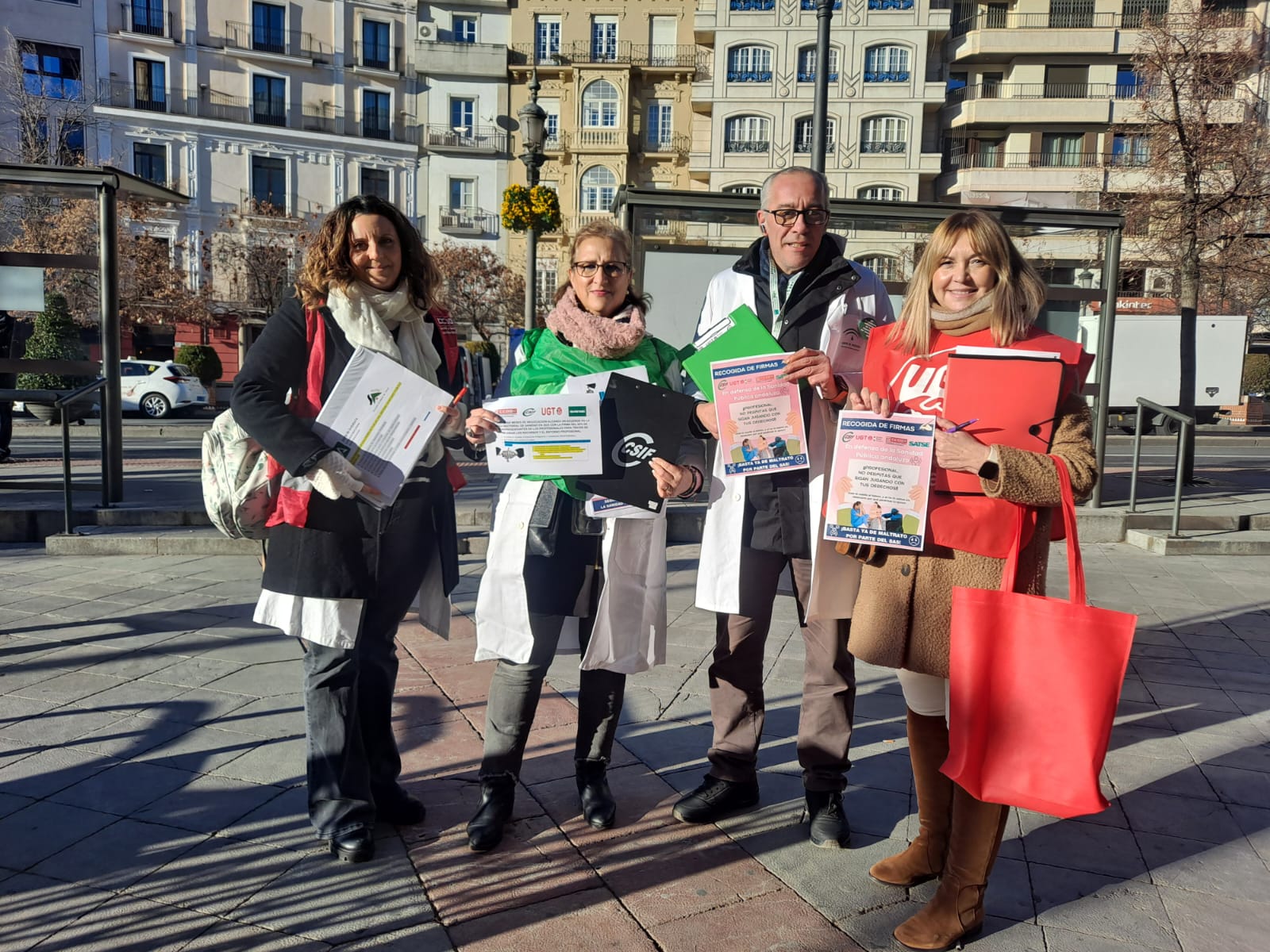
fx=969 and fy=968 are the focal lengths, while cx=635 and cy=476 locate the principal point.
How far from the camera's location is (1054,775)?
236 centimetres

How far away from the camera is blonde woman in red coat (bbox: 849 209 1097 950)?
2.49 meters

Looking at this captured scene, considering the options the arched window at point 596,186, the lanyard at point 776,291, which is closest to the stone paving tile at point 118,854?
the lanyard at point 776,291

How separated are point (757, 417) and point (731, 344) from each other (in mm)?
240

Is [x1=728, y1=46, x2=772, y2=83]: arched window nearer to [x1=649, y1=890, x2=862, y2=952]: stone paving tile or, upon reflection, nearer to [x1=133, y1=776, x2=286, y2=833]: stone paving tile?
[x1=133, y1=776, x2=286, y2=833]: stone paving tile

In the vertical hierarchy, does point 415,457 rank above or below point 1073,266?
below

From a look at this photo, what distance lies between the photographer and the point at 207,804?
3340mm

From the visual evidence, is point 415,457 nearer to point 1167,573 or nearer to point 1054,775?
point 1054,775

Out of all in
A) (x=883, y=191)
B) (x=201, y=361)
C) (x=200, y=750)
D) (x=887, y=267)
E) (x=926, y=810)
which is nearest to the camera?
(x=926, y=810)

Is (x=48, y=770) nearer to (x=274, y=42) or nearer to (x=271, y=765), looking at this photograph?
(x=271, y=765)

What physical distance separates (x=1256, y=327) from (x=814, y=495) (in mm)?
36965

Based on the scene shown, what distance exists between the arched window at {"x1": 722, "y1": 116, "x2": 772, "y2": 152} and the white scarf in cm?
4059

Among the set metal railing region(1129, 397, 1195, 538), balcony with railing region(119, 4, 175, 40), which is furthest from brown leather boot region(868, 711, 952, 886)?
balcony with railing region(119, 4, 175, 40)

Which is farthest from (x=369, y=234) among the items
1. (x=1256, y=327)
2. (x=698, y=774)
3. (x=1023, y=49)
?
(x=1023, y=49)

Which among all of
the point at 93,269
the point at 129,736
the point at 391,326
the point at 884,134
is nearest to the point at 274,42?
the point at 884,134
